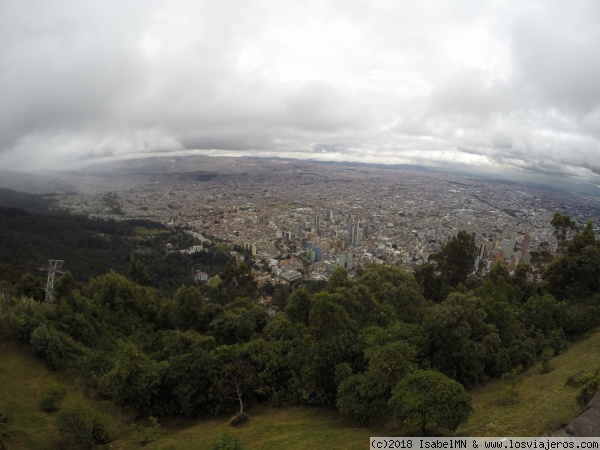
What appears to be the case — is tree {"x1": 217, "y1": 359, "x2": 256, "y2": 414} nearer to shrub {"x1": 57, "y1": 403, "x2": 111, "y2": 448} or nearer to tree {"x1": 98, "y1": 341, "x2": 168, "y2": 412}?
tree {"x1": 98, "y1": 341, "x2": 168, "y2": 412}

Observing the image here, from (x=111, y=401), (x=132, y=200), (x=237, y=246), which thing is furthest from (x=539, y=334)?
(x=132, y=200)

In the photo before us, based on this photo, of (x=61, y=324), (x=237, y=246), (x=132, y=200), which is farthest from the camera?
(x=132, y=200)

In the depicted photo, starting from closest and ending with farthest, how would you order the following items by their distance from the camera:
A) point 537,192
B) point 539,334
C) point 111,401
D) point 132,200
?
point 111,401, point 539,334, point 537,192, point 132,200

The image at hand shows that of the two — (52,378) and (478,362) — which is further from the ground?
(478,362)

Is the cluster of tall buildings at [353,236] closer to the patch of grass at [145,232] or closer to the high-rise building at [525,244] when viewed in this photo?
the high-rise building at [525,244]

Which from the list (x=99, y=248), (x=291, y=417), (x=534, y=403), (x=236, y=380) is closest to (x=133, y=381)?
(x=236, y=380)

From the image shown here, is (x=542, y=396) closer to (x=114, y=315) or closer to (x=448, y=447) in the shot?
(x=448, y=447)
